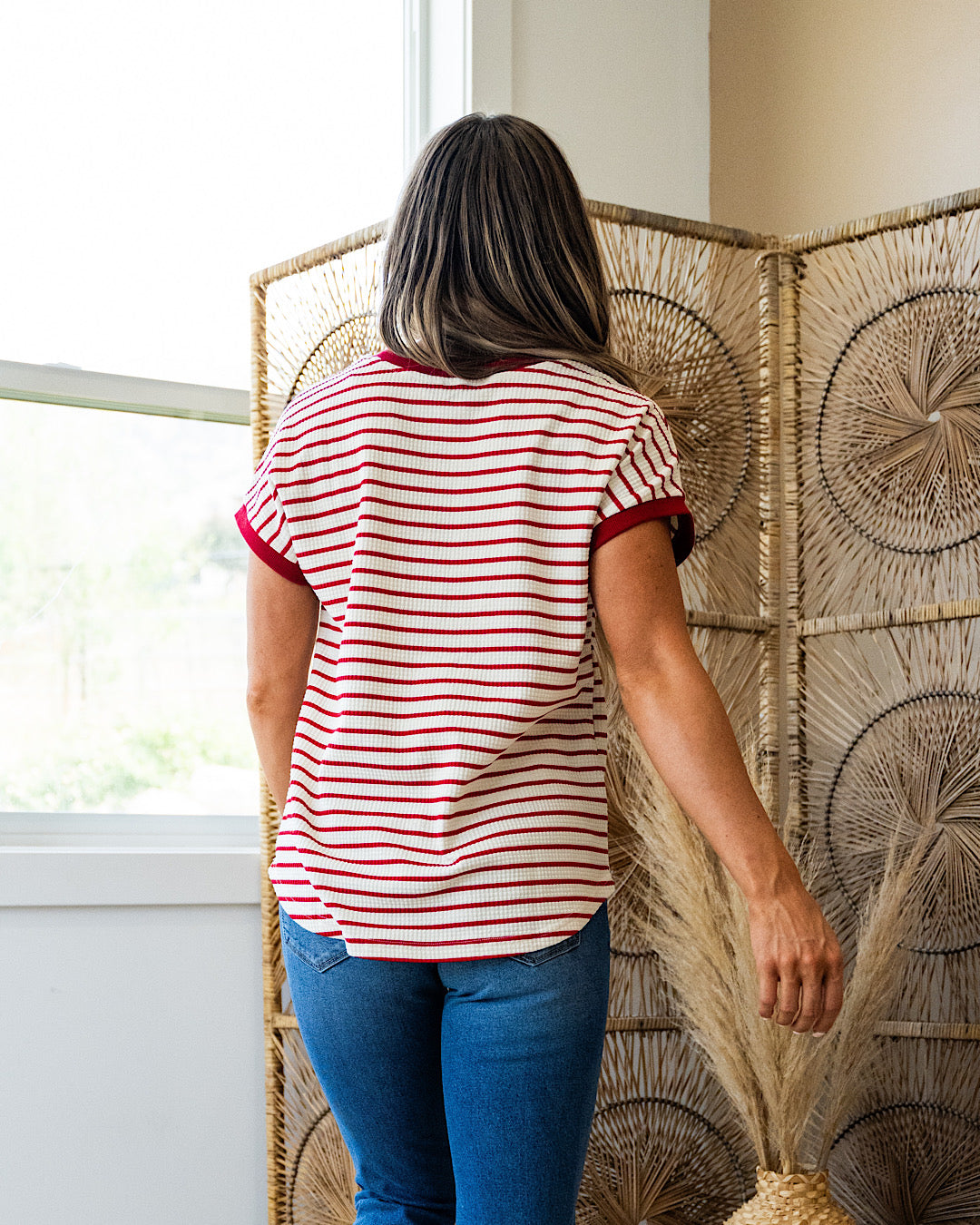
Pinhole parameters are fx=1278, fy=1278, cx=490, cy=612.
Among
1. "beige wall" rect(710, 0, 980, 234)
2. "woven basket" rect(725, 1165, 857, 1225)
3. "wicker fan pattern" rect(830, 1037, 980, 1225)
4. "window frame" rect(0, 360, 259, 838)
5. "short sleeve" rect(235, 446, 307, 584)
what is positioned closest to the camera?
"short sleeve" rect(235, 446, 307, 584)

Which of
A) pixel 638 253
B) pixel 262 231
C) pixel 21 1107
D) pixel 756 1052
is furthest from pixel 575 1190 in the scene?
pixel 262 231

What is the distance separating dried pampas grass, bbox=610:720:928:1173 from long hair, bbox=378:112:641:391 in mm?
750

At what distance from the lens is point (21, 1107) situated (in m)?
1.76

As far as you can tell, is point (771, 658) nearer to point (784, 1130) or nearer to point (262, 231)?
point (784, 1130)

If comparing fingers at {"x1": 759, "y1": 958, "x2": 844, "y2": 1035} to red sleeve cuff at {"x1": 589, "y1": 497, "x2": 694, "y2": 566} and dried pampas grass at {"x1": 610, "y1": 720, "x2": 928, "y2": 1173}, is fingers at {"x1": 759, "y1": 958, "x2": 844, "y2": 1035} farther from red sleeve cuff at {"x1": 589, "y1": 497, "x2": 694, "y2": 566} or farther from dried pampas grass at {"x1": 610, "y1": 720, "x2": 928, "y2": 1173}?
dried pampas grass at {"x1": 610, "y1": 720, "x2": 928, "y2": 1173}

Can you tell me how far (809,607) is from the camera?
6.23 ft

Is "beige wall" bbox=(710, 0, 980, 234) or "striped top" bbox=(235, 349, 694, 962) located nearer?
"striped top" bbox=(235, 349, 694, 962)

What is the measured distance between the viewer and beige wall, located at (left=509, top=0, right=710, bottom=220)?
2.32m

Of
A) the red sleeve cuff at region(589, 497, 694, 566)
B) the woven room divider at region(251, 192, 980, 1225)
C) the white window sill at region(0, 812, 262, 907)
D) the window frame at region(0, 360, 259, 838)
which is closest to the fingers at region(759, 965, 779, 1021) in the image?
the red sleeve cuff at region(589, 497, 694, 566)

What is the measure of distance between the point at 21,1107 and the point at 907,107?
2.07 meters

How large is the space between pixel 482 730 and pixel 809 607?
1.14 meters

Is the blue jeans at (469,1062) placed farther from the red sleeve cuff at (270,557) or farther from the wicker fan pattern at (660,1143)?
the wicker fan pattern at (660,1143)

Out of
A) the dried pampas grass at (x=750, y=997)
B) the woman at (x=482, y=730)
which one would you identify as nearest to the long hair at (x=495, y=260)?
the woman at (x=482, y=730)

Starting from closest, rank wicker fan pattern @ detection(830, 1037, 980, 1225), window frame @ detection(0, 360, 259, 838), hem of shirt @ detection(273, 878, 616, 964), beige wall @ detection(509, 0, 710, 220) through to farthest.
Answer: hem of shirt @ detection(273, 878, 616, 964), wicker fan pattern @ detection(830, 1037, 980, 1225), window frame @ detection(0, 360, 259, 838), beige wall @ detection(509, 0, 710, 220)
